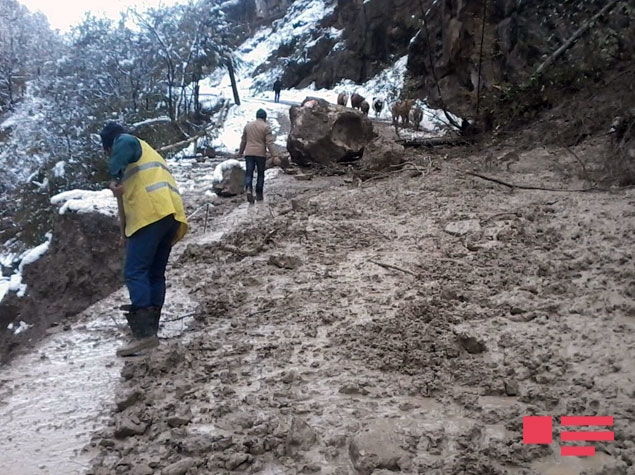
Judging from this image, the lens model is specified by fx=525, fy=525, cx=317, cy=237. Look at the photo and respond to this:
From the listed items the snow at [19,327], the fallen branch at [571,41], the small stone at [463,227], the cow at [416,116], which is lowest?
the snow at [19,327]

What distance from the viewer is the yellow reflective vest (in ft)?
11.5

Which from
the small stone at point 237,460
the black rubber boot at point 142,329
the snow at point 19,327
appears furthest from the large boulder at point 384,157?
the small stone at point 237,460

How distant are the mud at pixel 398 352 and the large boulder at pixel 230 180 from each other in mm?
3831

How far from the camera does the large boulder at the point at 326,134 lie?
11.1 meters

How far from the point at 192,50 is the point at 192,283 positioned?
59.2 ft

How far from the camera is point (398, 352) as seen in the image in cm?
303

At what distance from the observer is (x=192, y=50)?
68.0ft

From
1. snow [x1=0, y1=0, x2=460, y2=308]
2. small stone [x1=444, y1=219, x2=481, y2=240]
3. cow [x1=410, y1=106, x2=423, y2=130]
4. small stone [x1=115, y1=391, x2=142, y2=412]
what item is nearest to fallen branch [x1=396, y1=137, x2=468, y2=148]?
snow [x1=0, y1=0, x2=460, y2=308]

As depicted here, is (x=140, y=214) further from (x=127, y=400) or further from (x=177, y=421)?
(x=177, y=421)

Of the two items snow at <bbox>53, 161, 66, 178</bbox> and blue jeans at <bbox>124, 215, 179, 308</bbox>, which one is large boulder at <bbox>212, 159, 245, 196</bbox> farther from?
blue jeans at <bbox>124, 215, 179, 308</bbox>

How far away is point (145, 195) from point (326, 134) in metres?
7.84

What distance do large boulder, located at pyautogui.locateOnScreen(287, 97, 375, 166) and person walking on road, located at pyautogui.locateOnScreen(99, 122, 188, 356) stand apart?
7610mm

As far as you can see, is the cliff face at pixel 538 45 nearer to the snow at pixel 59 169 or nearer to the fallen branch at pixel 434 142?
the fallen branch at pixel 434 142

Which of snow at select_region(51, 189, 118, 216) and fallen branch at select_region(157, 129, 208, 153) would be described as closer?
snow at select_region(51, 189, 118, 216)
